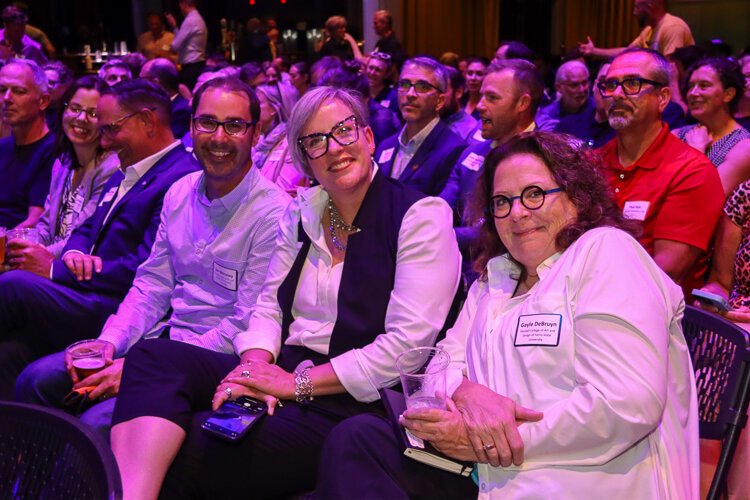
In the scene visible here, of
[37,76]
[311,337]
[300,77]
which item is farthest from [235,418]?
[300,77]

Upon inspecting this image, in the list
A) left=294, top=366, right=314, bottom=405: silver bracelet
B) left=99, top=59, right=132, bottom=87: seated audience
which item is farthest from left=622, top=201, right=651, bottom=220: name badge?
left=99, top=59, right=132, bottom=87: seated audience

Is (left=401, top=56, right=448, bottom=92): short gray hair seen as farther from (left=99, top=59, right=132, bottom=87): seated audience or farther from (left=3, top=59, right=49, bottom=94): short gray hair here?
(left=99, top=59, right=132, bottom=87): seated audience

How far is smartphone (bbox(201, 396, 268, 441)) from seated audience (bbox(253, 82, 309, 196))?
246 centimetres

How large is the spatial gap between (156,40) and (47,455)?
1037 cm

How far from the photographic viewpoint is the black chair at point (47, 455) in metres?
1.17

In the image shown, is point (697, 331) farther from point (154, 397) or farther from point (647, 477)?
point (154, 397)

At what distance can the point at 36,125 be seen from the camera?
4.62 m

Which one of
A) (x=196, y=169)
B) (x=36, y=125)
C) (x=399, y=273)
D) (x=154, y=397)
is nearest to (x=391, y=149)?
(x=196, y=169)

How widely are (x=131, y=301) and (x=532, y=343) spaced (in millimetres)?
1750

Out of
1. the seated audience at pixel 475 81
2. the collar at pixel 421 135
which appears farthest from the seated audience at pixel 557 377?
the seated audience at pixel 475 81

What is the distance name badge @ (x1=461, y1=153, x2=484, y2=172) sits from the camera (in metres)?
3.87

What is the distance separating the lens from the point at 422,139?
448 cm

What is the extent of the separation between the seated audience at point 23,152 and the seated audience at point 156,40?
20.1 ft

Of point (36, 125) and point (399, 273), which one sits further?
point (36, 125)
